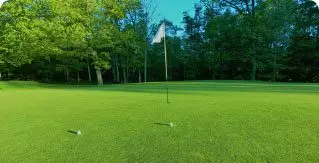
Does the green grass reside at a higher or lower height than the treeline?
lower

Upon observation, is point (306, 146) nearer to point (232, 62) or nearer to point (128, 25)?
point (128, 25)

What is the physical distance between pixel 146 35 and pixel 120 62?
3789mm

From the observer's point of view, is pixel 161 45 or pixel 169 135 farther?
pixel 161 45

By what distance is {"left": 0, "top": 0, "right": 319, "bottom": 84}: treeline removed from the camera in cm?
2036

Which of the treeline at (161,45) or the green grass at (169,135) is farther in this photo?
the treeline at (161,45)

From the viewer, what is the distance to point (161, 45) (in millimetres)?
33500

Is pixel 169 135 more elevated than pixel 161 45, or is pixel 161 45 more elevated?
pixel 161 45

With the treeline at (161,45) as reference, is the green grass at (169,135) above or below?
below

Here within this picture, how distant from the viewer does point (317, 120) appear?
4.10 meters

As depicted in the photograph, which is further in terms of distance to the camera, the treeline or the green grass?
the treeline

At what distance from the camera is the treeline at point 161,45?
20.4 metres

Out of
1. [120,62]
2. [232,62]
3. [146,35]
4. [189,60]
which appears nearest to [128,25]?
[146,35]

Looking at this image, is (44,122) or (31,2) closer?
(44,122)

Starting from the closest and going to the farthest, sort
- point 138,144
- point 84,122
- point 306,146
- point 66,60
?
point 306,146 < point 138,144 < point 84,122 < point 66,60
